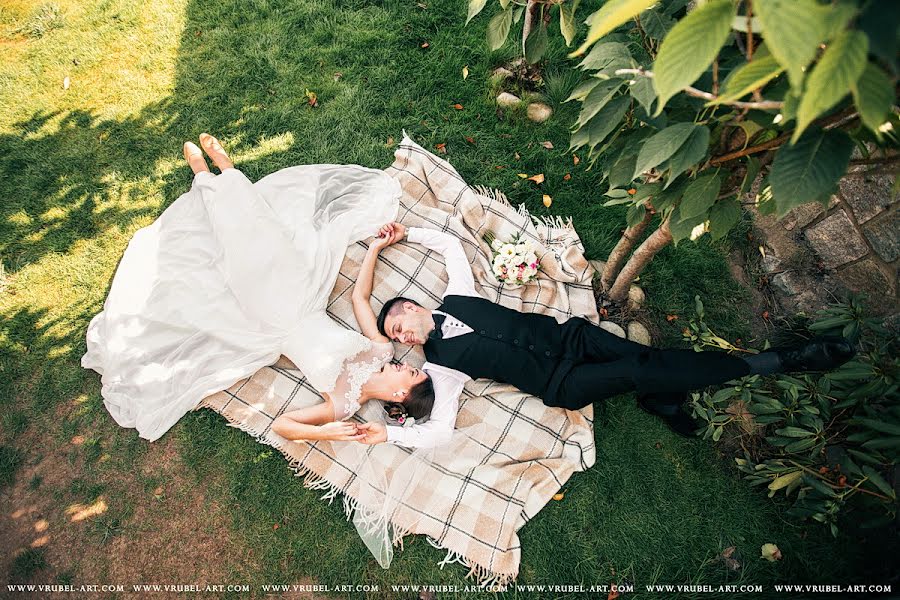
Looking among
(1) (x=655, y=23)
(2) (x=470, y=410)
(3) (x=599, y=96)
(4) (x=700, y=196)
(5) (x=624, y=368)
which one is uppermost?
(1) (x=655, y=23)

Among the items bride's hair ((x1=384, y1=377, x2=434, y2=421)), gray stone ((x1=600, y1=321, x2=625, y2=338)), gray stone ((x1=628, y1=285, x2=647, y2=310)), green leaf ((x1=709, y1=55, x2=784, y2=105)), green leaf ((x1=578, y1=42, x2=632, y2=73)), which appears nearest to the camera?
green leaf ((x1=709, y1=55, x2=784, y2=105))

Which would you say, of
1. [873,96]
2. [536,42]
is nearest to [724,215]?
[873,96]

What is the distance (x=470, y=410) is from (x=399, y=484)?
81 cm

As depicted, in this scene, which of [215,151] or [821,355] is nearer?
[821,355]

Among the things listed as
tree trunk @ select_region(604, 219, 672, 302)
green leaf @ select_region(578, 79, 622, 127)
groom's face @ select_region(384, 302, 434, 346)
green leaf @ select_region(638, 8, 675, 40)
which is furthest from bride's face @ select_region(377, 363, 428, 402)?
green leaf @ select_region(638, 8, 675, 40)

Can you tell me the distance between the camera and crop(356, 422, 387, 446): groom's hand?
12.1ft

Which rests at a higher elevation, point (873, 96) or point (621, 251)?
point (873, 96)

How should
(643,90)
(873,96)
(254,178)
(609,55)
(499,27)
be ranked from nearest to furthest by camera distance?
(873,96) < (643,90) < (609,55) < (499,27) < (254,178)

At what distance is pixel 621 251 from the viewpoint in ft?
12.8

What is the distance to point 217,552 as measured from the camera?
3674 millimetres

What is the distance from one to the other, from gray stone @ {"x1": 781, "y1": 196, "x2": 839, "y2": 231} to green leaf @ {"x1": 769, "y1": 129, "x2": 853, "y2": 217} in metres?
2.77

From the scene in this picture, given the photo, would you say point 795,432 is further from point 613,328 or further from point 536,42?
point 536,42

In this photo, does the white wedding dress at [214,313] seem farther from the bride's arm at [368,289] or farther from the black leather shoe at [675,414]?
the black leather shoe at [675,414]

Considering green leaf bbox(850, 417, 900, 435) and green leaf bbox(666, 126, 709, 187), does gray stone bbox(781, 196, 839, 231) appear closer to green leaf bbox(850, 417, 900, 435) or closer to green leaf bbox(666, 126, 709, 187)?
green leaf bbox(850, 417, 900, 435)
